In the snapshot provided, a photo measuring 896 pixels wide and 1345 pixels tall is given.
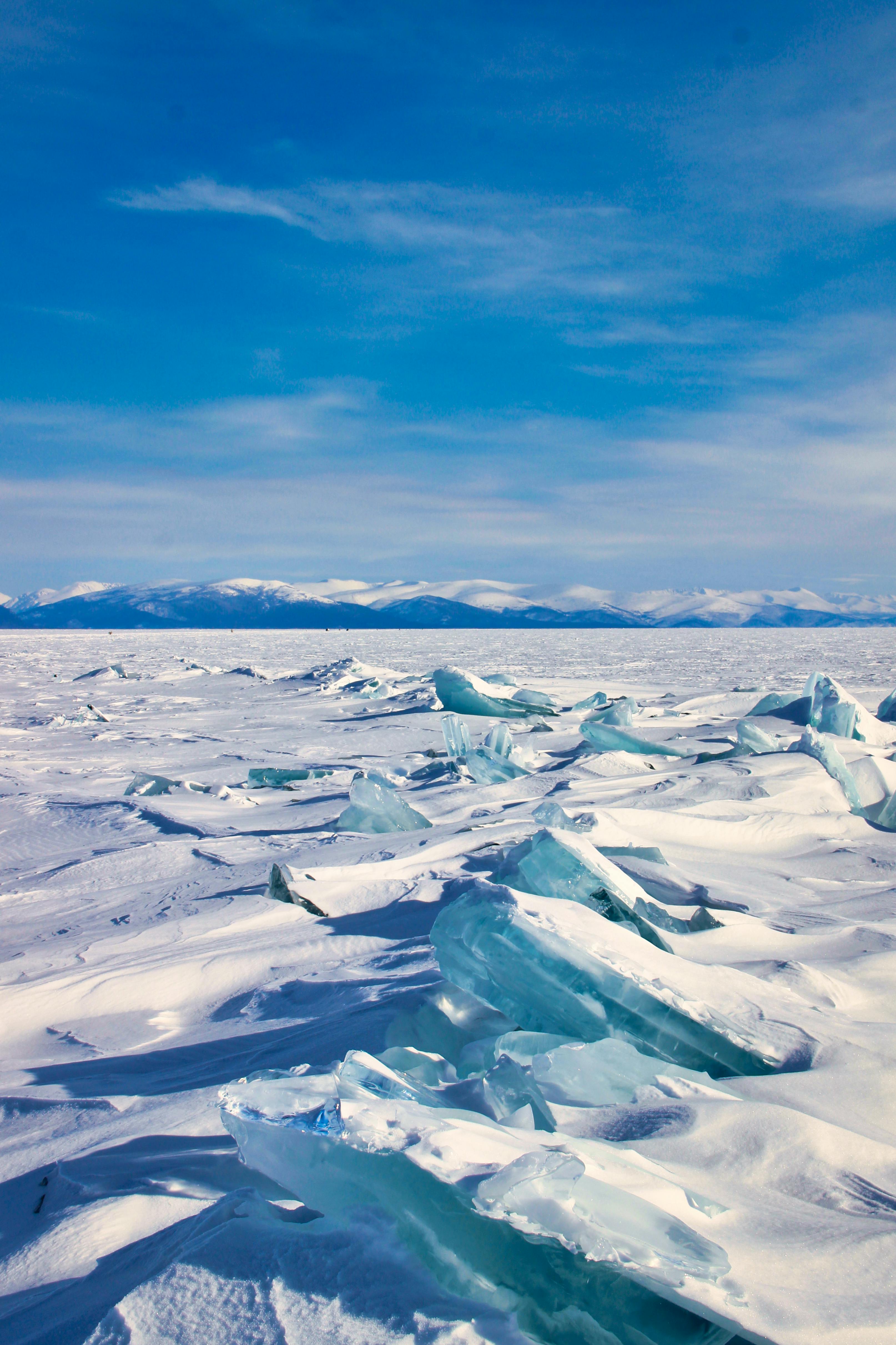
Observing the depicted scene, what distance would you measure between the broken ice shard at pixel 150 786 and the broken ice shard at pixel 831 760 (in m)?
3.75

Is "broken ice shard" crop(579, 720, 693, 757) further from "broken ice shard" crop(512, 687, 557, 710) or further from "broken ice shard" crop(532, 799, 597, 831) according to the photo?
A: "broken ice shard" crop(512, 687, 557, 710)

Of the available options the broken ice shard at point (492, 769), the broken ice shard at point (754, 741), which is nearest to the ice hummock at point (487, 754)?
the broken ice shard at point (492, 769)

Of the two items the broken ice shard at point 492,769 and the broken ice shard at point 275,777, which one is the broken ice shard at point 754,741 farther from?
the broken ice shard at point 275,777

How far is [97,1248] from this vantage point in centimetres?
105

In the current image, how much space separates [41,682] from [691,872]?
1390 centimetres

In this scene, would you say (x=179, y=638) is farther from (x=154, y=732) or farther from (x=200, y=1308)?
(x=200, y=1308)

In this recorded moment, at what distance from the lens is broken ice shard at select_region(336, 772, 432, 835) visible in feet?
12.4

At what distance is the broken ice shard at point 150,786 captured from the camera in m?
4.79

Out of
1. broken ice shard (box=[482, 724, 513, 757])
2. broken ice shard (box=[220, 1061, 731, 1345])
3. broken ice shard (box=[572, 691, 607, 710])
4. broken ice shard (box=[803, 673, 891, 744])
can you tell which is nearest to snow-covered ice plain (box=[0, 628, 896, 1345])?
broken ice shard (box=[220, 1061, 731, 1345])

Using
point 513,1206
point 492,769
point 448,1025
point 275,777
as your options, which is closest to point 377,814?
point 492,769

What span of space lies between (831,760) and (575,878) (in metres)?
2.93

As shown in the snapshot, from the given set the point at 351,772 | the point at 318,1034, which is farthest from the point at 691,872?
the point at 351,772

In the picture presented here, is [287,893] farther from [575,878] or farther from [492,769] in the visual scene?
[492,769]

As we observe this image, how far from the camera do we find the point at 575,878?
2041 millimetres
